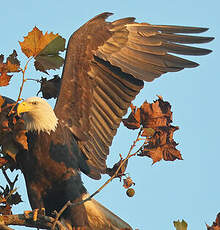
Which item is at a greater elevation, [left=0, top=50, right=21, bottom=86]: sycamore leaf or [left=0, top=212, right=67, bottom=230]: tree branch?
[left=0, top=50, right=21, bottom=86]: sycamore leaf

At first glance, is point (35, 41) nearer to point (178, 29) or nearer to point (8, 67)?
point (8, 67)

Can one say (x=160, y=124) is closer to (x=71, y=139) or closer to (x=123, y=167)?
(x=123, y=167)

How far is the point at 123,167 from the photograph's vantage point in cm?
346

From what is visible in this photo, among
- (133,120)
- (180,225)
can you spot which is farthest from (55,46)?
(180,225)

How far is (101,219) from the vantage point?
4.97 m

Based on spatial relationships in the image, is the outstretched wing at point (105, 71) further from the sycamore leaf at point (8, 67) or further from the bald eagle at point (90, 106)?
the sycamore leaf at point (8, 67)

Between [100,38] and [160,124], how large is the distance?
2317 mm

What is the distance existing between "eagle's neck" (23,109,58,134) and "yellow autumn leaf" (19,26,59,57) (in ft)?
3.24

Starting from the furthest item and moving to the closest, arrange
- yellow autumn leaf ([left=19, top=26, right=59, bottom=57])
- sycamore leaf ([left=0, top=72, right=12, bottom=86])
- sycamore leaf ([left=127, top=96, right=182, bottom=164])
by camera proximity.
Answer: yellow autumn leaf ([left=19, top=26, right=59, bottom=57]), sycamore leaf ([left=0, top=72, right=12, bottom=86]), sycamore leaf ([left=127, top=96, right=182, bottom=164])

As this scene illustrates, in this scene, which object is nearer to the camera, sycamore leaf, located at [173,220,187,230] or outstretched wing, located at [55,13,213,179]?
sycamore leaf, located at [173,220,187,230]

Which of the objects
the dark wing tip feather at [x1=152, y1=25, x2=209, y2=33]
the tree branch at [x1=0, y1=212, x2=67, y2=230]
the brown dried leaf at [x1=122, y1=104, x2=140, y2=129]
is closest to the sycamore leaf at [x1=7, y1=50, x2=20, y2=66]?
the brown dried leaf at [x1=122, y1=104, x2=140, y2=129]

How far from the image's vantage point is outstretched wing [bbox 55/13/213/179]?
5195mm

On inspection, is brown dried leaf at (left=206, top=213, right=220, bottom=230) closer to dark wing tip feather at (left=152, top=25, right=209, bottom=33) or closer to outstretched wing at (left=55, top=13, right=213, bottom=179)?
outstretched wing at (left=55, top=13, right=213, bottom=179)

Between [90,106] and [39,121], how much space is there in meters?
0.80
